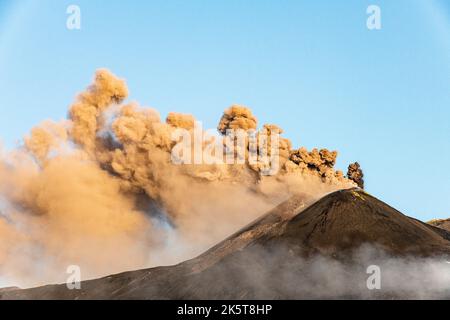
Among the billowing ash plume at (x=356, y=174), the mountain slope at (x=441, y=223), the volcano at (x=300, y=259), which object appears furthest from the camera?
the mountain slope at (x=441, y=223)

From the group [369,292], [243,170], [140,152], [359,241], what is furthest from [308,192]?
[369,292]

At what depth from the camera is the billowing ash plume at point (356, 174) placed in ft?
406

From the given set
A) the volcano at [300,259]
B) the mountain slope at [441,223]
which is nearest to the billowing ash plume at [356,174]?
the volcano at [300,259]

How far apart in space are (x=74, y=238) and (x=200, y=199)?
23920 millimetres

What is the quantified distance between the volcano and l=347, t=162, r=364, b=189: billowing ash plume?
18.4 meters

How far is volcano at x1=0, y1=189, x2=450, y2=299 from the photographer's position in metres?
82.5

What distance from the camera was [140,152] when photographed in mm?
114500

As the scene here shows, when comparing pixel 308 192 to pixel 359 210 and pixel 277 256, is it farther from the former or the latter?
pixel 277 256

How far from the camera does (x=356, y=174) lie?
124 metres

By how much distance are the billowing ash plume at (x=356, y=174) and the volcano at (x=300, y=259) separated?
1836 centimetres

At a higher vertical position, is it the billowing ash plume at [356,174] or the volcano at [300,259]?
the billowing ash plume at [356,174]

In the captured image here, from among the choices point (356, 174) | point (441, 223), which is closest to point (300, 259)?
point (356, 174)

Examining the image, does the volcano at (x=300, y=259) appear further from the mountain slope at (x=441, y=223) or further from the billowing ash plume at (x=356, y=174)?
the mountain slope at (x=441, y=223)

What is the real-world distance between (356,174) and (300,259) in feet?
124
